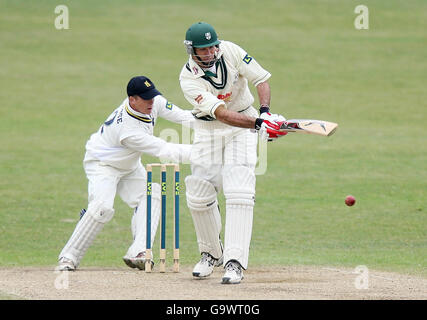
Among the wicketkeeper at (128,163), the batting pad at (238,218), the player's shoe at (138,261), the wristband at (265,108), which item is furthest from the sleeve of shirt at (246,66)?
the player's shoe at (138,261)

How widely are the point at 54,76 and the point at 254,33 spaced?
19.0ft

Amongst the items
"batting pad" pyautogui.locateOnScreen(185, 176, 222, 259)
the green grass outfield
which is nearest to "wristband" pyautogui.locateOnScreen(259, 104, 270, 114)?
"batting pad" pyautogui.locateOnScreen(185, 176, 222, 259)

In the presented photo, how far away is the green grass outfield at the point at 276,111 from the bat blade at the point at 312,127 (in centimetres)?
202

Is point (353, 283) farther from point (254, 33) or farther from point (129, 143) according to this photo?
point (254, 33)

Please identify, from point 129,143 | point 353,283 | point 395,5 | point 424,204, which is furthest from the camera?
point 395,5

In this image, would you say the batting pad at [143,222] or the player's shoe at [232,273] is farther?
the batting pad at [143,222]

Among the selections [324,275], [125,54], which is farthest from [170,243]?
[125,54]

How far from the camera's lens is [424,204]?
427 inches

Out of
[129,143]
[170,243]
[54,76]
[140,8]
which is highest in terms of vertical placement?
[140,8]

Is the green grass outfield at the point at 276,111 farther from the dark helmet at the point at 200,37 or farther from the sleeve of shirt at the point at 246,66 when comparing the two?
the dark helmet at the point at 200,37

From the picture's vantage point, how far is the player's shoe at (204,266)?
256 inches

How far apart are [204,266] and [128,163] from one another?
1303mm

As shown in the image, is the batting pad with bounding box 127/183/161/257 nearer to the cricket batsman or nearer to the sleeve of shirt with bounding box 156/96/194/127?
the sleeve of shirt with bounding box 156/96/194/127

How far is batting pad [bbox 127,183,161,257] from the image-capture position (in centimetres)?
717
